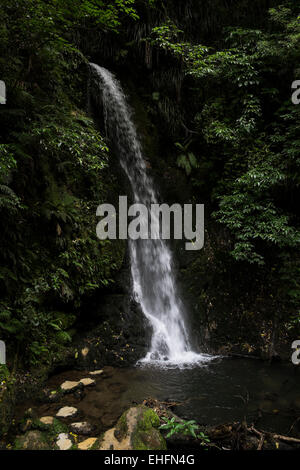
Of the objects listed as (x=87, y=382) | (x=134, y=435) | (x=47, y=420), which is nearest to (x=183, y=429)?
(x=134, y=435)

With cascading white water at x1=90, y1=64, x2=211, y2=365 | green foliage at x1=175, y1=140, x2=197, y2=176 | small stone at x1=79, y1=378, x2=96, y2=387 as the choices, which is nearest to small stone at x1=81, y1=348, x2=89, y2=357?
small stone at x1=79, y1=378, x2=96, y2=387

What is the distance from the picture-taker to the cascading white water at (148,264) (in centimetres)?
590

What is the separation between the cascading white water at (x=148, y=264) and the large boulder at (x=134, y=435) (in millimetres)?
2361

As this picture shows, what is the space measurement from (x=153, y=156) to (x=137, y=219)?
2.29m

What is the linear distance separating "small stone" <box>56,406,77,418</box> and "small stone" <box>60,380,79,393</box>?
1.28 feet

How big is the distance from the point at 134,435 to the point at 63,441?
78 centimetres

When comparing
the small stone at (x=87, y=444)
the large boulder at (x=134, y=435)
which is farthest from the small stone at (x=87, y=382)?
the large boulder at (x=134, y=435)

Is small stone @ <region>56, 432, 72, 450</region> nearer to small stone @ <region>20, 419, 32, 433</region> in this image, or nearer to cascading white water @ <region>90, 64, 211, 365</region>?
small stone @ <region>20, 419, 32, 433</region>

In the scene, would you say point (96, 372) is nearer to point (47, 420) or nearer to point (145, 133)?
point (47, 420)

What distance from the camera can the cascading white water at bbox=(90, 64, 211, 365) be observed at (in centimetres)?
590

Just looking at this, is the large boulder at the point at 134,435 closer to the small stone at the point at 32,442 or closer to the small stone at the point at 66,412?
the small stone at the point at 32,442

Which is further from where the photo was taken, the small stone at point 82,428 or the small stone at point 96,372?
the small stone at point 96,372

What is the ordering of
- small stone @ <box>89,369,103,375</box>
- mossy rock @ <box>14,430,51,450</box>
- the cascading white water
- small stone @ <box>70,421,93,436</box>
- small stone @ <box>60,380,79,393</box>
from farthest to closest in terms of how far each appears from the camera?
the cascading white water → small stone @ <box>89,369,103,375</box> → small stone @ <box>60,380,79,393</box> → small stone @ <box>70,421,93,436</box> → mossy rock @ <box>14,430,51,450</box>
